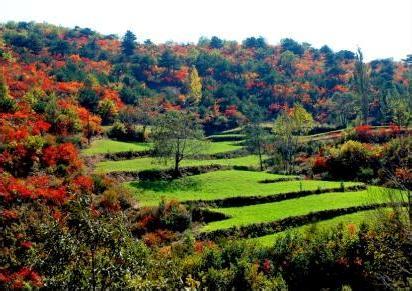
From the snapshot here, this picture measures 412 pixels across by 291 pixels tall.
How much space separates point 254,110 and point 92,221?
98.8 meters

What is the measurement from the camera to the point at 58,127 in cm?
7075

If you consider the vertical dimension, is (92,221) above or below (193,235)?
above

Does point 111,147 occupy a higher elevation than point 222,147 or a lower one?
higher

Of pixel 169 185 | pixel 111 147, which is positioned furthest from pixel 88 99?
pixel 169 185

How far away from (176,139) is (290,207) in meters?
23.2

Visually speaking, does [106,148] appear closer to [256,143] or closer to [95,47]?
[256,143]

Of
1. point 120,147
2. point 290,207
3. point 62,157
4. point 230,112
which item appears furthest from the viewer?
point 230,112

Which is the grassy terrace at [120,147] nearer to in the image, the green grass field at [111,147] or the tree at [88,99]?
the green grass field at [111,147]

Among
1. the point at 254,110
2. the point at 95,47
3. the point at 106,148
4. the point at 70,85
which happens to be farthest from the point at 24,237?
the point at 95,47

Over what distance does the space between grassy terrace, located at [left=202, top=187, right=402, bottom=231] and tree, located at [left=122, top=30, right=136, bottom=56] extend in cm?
11356

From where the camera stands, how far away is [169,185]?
201 ft

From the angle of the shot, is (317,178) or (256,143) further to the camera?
(256,143)

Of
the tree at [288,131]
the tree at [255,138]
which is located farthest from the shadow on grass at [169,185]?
the tree at [255,138]

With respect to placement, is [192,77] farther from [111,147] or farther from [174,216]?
[174,216]
